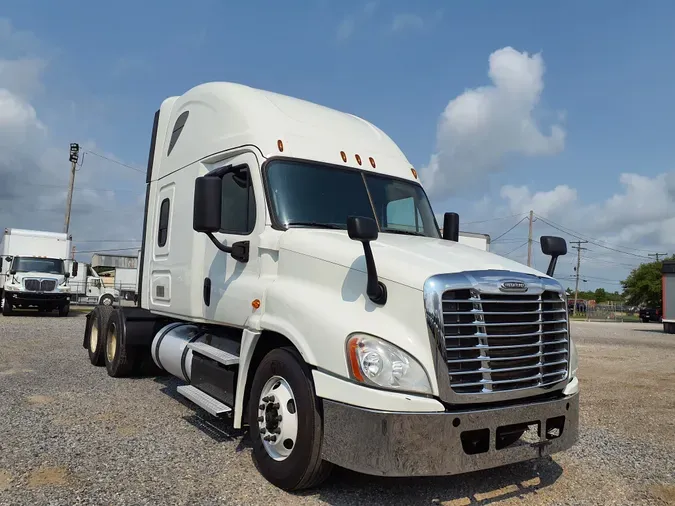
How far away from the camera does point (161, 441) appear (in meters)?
5.26

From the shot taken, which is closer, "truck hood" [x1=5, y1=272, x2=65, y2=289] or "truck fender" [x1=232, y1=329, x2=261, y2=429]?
"truck fender" [x1=232, y1=329, x2=261, y2=429]

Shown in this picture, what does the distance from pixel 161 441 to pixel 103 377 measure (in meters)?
3.65

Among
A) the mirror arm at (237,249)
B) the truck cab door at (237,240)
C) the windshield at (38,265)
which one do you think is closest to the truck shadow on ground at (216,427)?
the truck cab door at (237,240)

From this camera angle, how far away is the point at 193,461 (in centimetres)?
472

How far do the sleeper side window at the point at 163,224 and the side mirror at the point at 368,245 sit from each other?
12.1ft

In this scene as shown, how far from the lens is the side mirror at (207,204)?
4.55m

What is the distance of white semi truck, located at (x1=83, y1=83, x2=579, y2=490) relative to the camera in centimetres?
358

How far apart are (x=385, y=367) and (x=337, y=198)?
1984 millimetres

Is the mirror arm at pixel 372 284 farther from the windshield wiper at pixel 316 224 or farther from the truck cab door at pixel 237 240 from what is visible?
the truck cab door at pixel 237 240

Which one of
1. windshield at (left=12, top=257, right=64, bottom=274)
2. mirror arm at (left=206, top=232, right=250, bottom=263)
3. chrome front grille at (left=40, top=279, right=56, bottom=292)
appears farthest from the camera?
windshield at (left=12, top=257, right=64, bottom=274)

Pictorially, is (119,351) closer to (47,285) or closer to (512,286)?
(512,286)

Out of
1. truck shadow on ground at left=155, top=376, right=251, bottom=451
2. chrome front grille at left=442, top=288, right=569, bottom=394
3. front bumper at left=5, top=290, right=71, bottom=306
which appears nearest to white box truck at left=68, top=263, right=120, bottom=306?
front bumper at left=5, top=290, right=71, bottom=306

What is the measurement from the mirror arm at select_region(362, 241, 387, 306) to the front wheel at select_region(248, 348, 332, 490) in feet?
2.38

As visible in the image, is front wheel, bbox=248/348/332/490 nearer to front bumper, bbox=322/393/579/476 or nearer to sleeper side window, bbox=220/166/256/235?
front bumper, bbox=322/393/579/476
